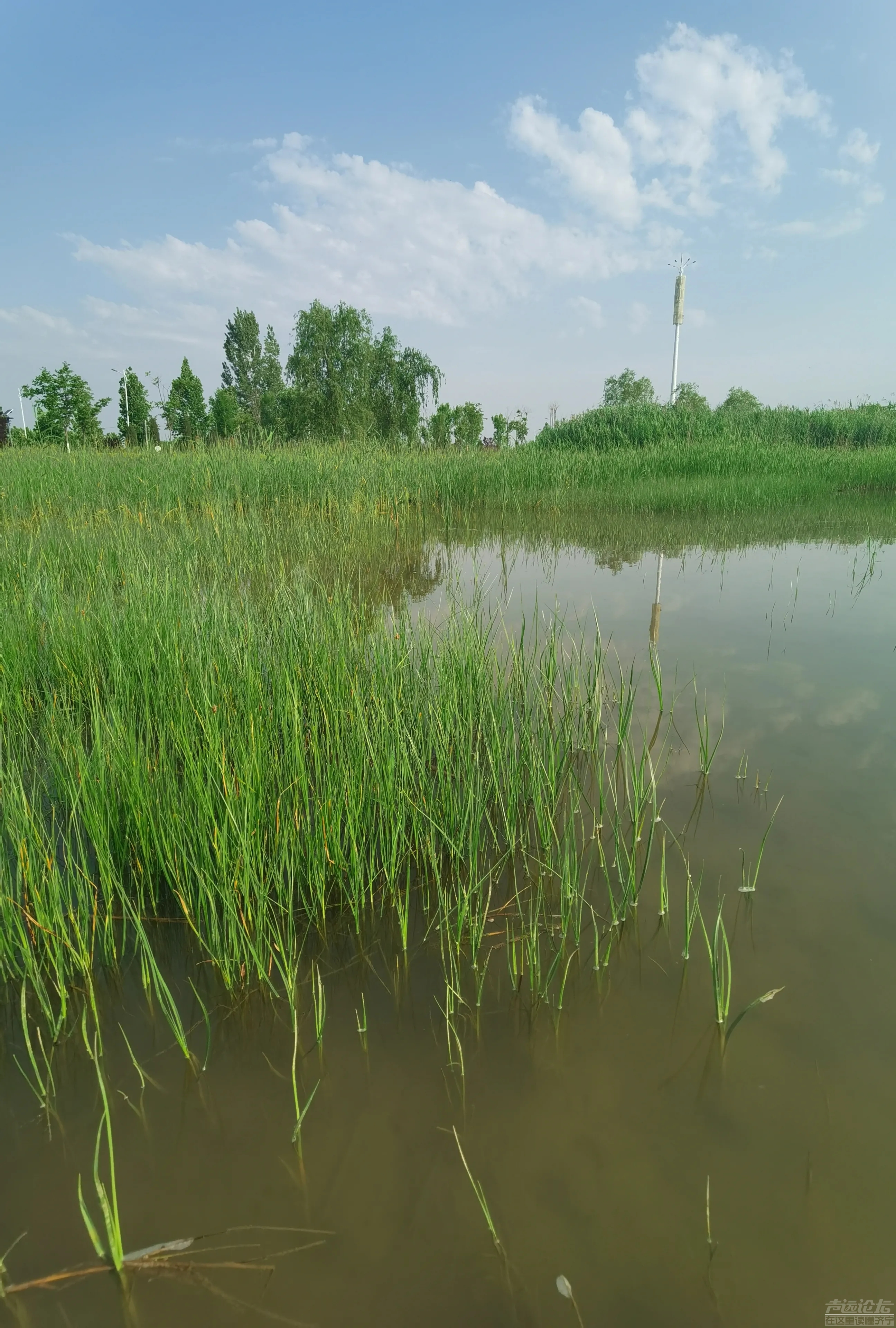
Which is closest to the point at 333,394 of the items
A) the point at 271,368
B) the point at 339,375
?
the point at 339,375

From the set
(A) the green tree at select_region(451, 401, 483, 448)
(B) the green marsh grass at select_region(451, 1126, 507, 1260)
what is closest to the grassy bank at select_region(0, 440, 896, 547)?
(B) the green marsh grass at select_region(451, 1126, 507, 1260)

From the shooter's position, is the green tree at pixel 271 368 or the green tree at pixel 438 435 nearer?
the green tree at pixel 438 435

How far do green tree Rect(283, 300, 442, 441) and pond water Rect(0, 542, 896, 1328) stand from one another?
90.4 ft

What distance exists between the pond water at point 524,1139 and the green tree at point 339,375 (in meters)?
27.5

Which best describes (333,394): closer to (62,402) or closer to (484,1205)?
(62,402)

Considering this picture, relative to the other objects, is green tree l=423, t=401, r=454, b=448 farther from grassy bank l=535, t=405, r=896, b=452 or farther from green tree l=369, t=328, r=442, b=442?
green tree l=369, t=328, r=442, b=442

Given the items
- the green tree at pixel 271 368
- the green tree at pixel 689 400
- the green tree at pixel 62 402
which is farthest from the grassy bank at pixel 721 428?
the green tree at pixel 271 368

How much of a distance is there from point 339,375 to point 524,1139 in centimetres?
3079

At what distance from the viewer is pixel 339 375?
28.8m

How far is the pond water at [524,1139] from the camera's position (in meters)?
0.97

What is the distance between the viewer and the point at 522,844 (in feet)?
6.25

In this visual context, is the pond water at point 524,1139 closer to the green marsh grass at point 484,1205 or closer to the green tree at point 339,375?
the green marsh grass at point 484,1205

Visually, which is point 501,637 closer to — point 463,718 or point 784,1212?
point 463,718

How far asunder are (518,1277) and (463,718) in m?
1.49
